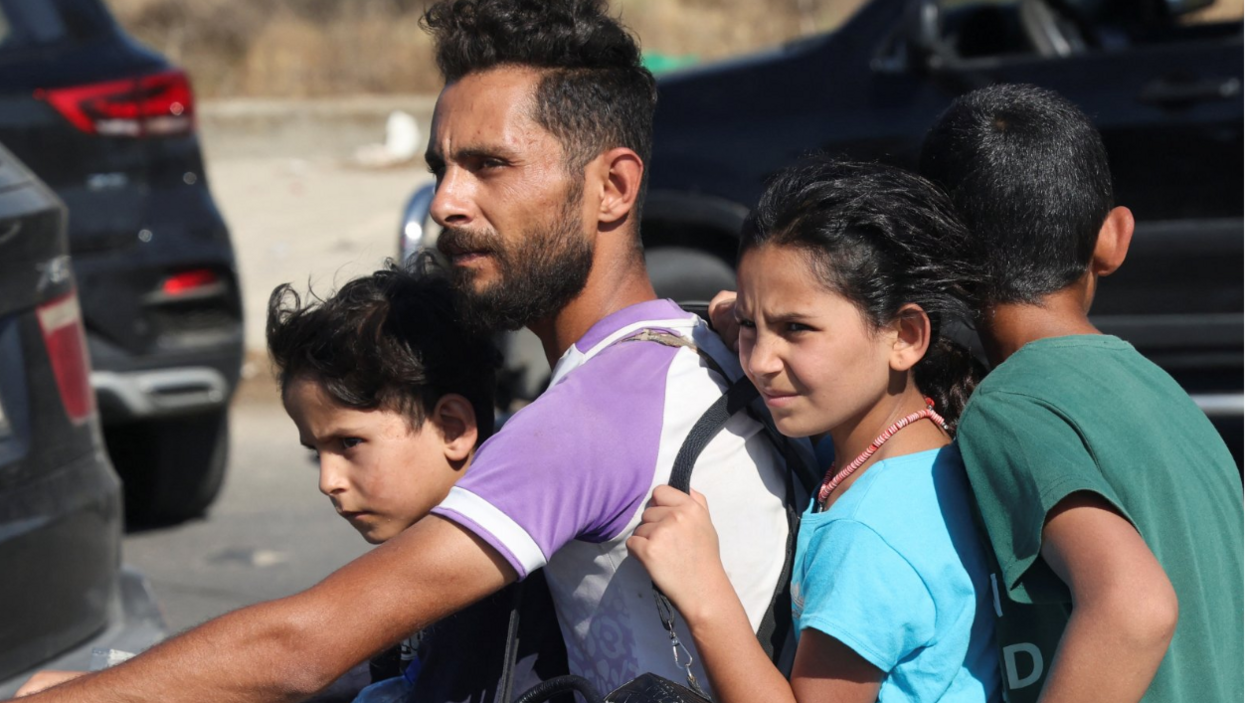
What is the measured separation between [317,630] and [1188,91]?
3652 mm

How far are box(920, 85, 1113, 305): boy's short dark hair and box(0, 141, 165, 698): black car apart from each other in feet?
6.00

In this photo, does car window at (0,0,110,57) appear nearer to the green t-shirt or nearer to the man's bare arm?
the man's bare arm

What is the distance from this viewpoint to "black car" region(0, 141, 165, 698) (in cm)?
275

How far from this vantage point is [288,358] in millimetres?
2324

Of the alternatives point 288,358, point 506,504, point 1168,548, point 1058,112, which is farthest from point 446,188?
point 1168,548

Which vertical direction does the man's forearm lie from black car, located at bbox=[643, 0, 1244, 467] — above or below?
above

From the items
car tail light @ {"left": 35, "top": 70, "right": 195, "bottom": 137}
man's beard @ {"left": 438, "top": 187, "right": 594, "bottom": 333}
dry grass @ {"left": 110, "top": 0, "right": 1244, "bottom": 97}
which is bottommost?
dry grass @ {"left": 110, "top": 0, "right": 1244, "bottom": 97}

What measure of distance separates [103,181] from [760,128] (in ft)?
7.25

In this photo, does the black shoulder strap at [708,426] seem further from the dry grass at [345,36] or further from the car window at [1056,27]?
the dry grass at [345,36]

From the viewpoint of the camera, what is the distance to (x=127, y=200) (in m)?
4.93

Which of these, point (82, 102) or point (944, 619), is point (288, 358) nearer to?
point (944, 619)

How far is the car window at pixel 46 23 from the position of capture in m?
4.82

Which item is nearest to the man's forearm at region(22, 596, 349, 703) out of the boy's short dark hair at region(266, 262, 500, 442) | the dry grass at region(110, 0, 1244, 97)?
the boy's short dark hair at region(266, 262, 500, 442)

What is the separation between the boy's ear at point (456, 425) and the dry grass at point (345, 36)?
12731 mm
